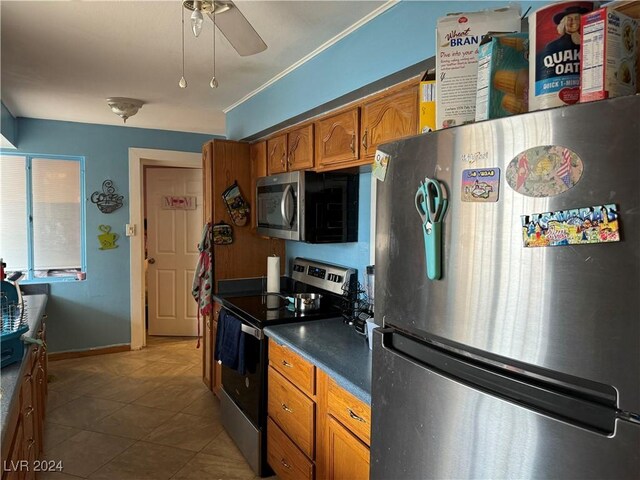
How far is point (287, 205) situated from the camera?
266 cm

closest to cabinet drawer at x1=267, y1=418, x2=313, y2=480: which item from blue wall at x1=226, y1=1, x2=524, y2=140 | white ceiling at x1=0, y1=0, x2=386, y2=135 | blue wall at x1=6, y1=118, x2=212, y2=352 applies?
blue wall at x1=226, y1=1, x2=524, y2=140

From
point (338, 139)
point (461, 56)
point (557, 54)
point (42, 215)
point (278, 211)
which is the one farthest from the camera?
point (42, 215)

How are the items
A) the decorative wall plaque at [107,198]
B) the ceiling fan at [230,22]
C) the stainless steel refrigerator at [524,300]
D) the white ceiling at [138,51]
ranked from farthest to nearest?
1. the decorative wall plaque at [107,198]
2. the white ceiling at [138,51]
3. the ceiling fan at [230,22]
4. the stainless steel refrigerator at [524,300]

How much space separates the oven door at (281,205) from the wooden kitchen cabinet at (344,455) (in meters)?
1.16

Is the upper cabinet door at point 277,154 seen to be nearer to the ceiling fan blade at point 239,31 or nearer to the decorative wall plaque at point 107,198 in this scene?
the ceiling fan blade at point 239,31

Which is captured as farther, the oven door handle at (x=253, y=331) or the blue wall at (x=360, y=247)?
the blue wall at (x=360, y=247)

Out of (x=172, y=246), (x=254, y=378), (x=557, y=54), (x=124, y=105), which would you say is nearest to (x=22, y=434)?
(x=254, y=378)

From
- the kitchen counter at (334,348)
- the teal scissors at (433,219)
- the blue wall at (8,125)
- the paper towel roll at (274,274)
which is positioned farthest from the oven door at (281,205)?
the blue wall at (8,125)

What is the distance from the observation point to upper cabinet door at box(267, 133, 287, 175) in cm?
285

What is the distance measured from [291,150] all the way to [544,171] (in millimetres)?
2144

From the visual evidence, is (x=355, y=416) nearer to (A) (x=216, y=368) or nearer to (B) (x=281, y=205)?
(B) (x=281, y=205)

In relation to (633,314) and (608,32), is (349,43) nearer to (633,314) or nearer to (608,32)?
(608,32)

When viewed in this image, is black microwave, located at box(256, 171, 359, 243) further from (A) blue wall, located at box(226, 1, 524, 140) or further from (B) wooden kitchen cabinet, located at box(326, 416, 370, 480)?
(B) wooden kitchen cabinet, located at box(326, 416, 370, 480)

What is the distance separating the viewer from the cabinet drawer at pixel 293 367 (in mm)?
1931
